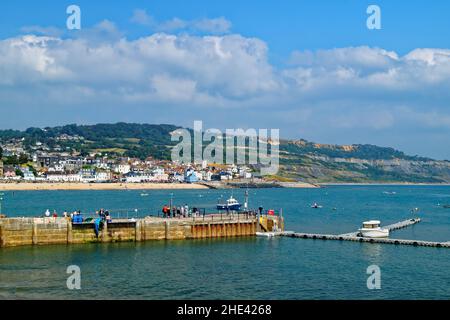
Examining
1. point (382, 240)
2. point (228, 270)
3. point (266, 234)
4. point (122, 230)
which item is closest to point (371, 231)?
point (382, 240)

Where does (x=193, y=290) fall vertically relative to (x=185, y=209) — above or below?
below

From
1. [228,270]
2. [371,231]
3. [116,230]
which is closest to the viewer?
[228,270]

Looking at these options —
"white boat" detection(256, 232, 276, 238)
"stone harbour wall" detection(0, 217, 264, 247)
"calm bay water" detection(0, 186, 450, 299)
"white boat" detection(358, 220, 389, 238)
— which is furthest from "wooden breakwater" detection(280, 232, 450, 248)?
"stone harbour wall" detection(0, 217, 264, 247)

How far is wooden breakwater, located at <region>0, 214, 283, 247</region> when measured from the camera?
46.8 metres

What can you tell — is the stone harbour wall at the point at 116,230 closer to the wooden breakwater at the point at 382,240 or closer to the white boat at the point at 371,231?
the wooden breakwater at the point at 382,240

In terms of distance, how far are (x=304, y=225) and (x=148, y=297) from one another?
46260 millimetres

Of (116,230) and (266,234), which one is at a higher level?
(116,230)

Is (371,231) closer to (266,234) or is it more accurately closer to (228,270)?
(266,234)

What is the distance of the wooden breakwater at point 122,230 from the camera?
154 ft

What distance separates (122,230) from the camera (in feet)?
166

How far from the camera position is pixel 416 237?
64.9 m

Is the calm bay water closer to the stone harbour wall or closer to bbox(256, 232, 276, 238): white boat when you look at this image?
the stone harbour wall

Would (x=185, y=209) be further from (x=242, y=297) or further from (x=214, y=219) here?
(x=242, y=297)
